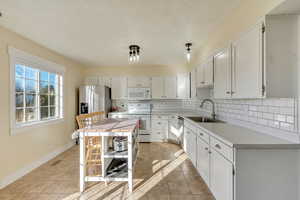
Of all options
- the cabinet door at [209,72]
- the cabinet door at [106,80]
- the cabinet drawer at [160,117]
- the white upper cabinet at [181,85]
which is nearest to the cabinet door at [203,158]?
the cabinet door at [209,72]

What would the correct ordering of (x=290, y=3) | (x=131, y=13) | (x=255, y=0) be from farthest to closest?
(x=131, y=13) < (x=255, y=0) < (x=290, y=3)

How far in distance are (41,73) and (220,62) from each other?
11.4 ft

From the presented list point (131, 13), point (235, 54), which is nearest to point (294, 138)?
point (235, 54)

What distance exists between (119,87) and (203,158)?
3528 millimetres

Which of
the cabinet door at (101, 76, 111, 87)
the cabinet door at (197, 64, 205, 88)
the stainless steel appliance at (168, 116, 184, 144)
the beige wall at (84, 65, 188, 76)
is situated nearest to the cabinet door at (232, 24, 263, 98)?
the cabinet door at (197, 64, 205, 88)

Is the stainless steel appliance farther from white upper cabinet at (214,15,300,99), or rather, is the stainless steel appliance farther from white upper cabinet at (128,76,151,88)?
white upper cabinet at (214,15,300,99)

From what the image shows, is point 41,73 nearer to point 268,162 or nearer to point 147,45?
point 147,45

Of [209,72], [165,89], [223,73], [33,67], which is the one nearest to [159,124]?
[165,89]

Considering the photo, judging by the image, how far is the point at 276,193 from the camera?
55.2 inches

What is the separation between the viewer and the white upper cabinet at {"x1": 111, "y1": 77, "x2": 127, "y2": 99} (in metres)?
5.03

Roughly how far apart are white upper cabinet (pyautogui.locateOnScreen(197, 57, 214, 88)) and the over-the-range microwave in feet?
6.45

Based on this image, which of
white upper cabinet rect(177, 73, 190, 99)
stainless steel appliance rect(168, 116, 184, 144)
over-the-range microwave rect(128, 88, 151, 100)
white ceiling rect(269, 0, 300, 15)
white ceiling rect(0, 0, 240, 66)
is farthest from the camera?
over-the-range microwave rect(128, 88, 151, 100)

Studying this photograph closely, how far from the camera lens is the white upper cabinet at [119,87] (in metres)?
5.03

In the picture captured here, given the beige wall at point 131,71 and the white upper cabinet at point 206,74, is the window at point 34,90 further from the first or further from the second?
the white upper cabinet at point 206,74
